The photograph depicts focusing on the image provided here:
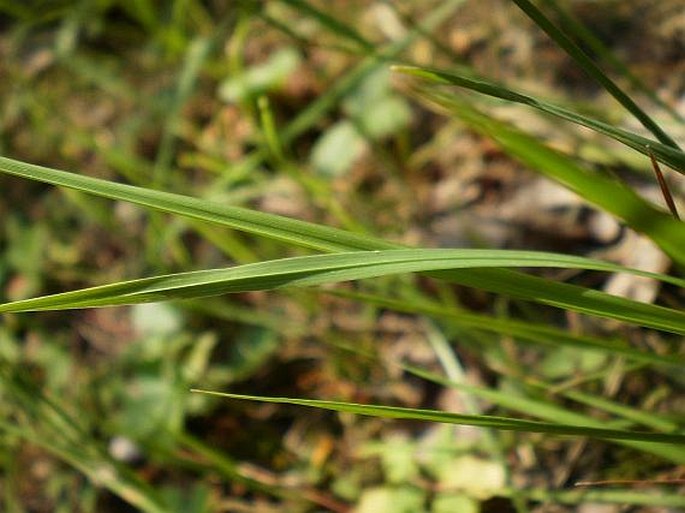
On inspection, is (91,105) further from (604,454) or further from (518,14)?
(604,454)

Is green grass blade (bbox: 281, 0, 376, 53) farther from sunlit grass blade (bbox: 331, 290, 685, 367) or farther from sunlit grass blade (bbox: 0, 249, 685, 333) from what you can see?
sunlit grass blade (bbox: 0, 249, 685, 333)

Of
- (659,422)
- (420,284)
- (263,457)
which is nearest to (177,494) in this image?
(263,457)

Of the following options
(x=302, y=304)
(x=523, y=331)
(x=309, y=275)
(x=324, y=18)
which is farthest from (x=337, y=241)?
(x=302, y=304)

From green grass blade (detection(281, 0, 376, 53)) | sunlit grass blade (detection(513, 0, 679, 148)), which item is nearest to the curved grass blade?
sunlit grass blade (detection(513, 0, 679, 148))

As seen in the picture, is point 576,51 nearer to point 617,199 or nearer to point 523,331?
point 617,199

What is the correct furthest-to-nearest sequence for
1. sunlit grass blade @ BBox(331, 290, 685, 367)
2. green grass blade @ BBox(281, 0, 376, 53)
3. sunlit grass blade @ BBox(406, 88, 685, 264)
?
1. green grass blade @ BBox(281, 0, 376, 53)
2. sunlit grass blade @ BBox(331, 290, 685, 367)
3. sunlit grass blade @ BBox(406, 88, 685, 264)

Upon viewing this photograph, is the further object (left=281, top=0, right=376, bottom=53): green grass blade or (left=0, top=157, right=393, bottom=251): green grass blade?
(left=281, top=0, right=376, bottom=53): green grass blade

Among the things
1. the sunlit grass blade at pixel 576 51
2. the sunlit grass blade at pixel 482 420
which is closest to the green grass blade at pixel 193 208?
the sunlit grass blade at pixel 482 420
